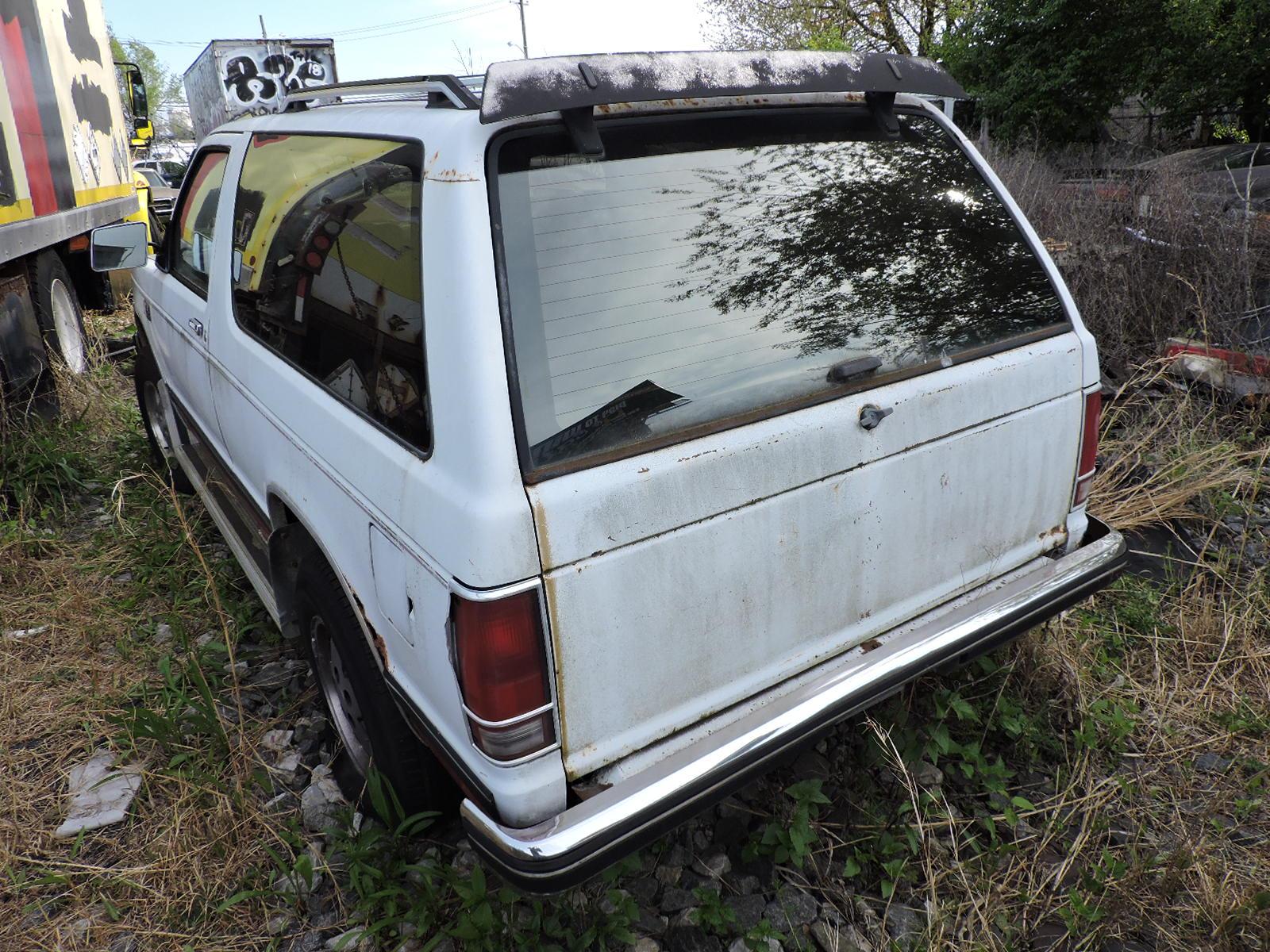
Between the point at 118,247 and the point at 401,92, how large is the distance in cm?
184

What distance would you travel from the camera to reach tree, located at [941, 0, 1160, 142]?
1608 cm

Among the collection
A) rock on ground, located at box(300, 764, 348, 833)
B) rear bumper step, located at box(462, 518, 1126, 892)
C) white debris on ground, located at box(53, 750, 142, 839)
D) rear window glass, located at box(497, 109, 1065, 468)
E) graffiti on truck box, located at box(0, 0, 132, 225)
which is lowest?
rock on ground, located at box(300, 764, 348, 833)

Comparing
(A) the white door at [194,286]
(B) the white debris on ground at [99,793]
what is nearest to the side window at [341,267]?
(A) the white door at [194,286]

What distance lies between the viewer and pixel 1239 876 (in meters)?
2.25

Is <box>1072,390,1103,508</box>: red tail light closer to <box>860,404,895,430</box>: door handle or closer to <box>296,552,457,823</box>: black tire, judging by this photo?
<box>860,404,895,430</box>: door handle

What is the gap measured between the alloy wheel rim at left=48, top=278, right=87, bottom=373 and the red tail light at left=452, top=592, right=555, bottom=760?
222 inches

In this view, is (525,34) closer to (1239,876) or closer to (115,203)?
(115,203)

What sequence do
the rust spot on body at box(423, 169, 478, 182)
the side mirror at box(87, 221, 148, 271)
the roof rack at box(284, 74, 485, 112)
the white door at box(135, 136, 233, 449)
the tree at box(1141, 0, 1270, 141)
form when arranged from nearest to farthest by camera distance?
the rust spot on body at box(423, 169, 478, 182)
the roof rack at box(284, 74, 485, 112)
the white door at box(135, 136, 233, 449)
the side mirror at box(87, 221, 148, 271)
the tree at box(1141, 0, 1270, 141)

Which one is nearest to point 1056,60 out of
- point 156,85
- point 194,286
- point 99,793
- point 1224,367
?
point 1224,367

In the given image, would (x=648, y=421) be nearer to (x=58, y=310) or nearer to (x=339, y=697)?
(x=339, y=697)

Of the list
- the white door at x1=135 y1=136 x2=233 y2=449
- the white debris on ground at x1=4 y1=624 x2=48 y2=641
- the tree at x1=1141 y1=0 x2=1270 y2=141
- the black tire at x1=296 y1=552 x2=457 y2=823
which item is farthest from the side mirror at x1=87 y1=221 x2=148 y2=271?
the tree at x1=1141 y1=0 x2=1270 y2=141

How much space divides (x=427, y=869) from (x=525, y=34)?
4732 centimetres

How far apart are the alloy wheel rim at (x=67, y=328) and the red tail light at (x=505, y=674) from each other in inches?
222

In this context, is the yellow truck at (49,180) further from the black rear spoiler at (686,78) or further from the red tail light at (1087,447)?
the red tail light at (1087,447)
